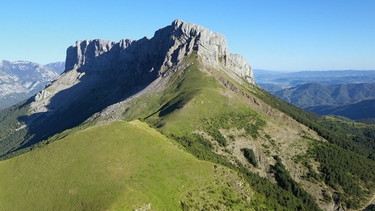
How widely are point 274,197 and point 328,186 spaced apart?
63189mm

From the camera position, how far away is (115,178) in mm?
114688

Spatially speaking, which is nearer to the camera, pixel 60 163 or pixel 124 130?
pixel 60 163

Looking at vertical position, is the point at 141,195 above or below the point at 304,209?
above

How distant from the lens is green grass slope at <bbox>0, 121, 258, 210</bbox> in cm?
10775

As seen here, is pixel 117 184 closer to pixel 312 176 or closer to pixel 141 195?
pixel 141 195

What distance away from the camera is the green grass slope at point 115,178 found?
107750mm

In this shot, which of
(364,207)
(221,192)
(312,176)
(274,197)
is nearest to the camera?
(221,192)

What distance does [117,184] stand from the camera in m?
111

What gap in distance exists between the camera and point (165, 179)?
122 m

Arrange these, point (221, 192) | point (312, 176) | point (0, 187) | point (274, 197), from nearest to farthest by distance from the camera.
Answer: point (0, 187)
point (221, 192)
point (274, 197)
point (312, 176)

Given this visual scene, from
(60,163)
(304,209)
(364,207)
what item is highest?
(60,163)

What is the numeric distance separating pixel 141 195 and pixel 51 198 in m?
25.5

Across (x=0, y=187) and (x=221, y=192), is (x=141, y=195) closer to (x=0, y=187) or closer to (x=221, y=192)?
(x=221, y=192)

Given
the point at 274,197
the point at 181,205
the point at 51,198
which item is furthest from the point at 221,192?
the point at 51,198
